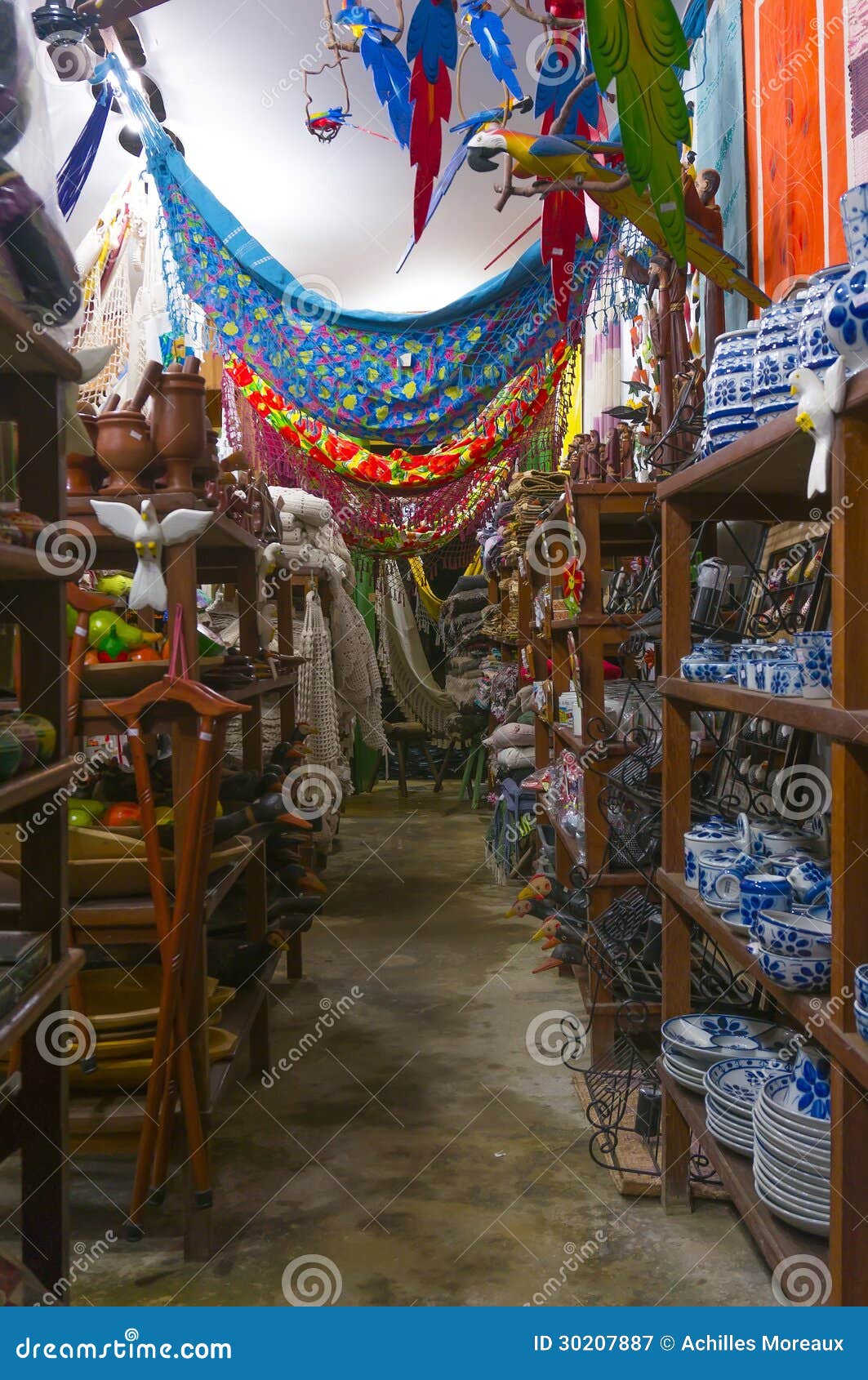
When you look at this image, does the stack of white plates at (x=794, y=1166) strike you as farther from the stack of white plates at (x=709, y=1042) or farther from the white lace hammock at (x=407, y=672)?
the white lace hammock at (x=407, y=672)

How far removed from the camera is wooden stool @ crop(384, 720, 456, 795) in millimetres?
8430

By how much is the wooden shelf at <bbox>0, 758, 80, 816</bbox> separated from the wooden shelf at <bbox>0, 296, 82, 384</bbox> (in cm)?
59

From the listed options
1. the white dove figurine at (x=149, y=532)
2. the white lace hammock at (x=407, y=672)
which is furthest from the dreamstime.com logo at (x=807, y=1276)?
the white lace hammock at (x=407, y=672)

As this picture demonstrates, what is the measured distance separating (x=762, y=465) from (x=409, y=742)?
7255 millimetres

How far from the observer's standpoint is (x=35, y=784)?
1.37m

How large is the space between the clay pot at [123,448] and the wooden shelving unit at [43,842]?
1.73 feet

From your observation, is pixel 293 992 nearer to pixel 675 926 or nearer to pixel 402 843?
pixel 675 926

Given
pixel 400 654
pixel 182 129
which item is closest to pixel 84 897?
pixel 182 129

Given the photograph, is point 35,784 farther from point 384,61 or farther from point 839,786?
point 384,61

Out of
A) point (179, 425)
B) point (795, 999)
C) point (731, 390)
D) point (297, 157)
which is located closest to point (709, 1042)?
point (795, 999)

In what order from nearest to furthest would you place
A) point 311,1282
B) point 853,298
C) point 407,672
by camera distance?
point 853,298, point 311,1282, point 407,672

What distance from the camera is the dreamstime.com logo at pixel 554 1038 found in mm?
2988

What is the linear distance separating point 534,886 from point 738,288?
1.81 metres

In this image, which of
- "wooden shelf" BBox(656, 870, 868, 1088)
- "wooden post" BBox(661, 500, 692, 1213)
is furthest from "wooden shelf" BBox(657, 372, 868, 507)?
"wooden shelf" BBox(656, 870, 868, 1088)
